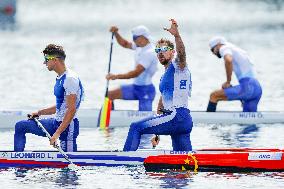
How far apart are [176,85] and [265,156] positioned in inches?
84.5

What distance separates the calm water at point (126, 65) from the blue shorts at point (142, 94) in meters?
0.94

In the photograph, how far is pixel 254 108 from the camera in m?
36.4

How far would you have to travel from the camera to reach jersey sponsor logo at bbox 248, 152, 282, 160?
26531mm

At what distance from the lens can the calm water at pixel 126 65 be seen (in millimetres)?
26422

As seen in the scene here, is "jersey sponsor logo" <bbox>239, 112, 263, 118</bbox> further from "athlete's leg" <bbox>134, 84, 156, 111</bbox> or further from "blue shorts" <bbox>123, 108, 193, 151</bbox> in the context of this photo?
"blue shorts" <bbox>123, 108, 193, 151</bbox>

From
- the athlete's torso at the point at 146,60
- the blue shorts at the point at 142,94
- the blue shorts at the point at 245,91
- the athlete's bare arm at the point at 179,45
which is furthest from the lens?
the blue shorts at the point at 142,94

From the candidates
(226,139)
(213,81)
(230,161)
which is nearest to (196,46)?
(213,81)

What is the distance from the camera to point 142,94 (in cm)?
3597

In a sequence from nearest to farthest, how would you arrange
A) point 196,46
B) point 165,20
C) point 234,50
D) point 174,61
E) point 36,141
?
point 174,61 < point 36,141 < point 234,50 < point 196,46 < point 165,20

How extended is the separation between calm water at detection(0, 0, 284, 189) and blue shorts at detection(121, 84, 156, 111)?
0.94m

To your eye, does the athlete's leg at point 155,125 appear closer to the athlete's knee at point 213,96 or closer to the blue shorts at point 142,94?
the blue shorts at point 142,94

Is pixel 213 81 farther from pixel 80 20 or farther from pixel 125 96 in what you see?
pixel 80 20

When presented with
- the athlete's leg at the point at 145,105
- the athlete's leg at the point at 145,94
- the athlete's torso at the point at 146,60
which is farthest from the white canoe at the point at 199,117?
the athlete's torso at the point at 146,60

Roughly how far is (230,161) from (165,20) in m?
89.1
